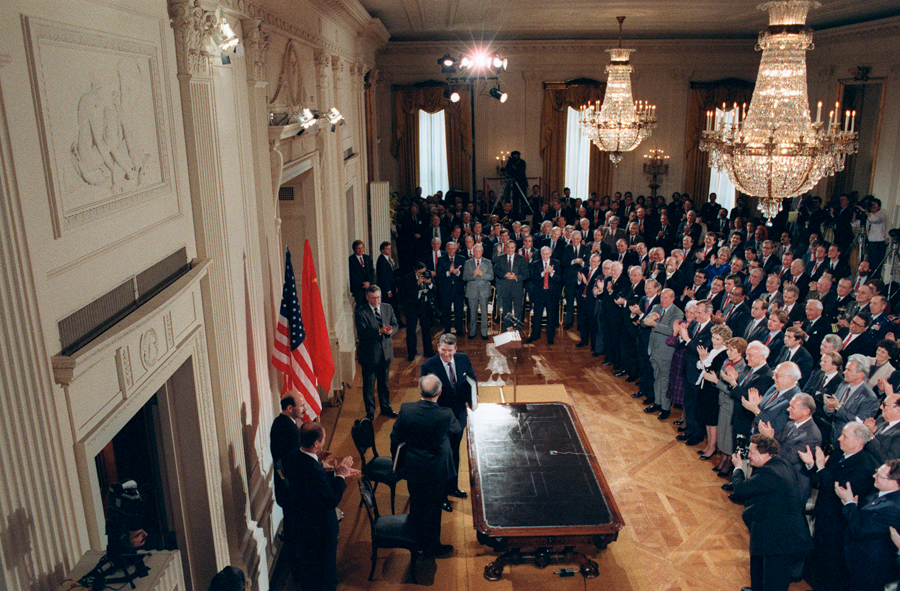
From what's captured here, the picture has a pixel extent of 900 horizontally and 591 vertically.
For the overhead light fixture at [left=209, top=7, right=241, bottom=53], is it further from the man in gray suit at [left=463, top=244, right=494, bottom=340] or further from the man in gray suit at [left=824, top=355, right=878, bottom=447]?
the man in gray suit at [left=463, top=244, right=494, bottom=340]

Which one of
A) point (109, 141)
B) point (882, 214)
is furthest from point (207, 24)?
point (882, 214)

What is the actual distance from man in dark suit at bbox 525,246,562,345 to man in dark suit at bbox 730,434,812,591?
5.93 metres

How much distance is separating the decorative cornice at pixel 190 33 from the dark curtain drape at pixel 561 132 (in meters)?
13.6

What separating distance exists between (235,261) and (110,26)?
1.92 m

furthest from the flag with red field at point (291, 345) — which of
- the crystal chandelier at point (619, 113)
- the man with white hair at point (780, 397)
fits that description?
the crystal chandelier at point (619, 113)

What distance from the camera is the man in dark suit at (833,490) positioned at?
472 centimetres

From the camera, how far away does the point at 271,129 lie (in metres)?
5.32

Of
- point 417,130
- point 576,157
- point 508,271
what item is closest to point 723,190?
point 576,157

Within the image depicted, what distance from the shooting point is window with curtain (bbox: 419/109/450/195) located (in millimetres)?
Result: 16938

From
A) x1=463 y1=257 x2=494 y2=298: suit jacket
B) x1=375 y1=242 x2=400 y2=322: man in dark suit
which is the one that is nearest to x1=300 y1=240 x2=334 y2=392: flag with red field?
x1=375 y1=242 x2=400 y2=322: man in dark suit

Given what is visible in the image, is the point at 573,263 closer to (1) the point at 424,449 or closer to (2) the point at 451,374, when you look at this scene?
(2) the point at 451,374

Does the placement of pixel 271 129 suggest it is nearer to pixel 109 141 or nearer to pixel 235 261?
pixel 235 261

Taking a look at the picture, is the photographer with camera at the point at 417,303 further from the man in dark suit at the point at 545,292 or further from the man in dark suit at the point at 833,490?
the man in dark suit at the point at 833,490

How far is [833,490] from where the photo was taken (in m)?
4.98
